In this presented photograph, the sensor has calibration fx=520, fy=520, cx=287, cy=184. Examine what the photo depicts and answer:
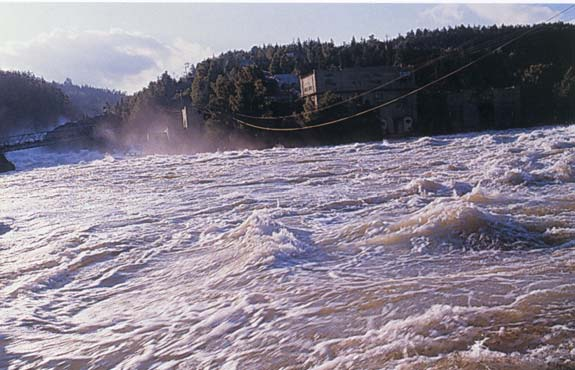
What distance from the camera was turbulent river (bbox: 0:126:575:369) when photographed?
10.3 ft

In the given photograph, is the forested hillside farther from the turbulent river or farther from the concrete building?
the turbulent river

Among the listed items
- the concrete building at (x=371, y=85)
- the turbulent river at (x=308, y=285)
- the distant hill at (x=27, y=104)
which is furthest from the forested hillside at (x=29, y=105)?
the turbulent river at (x=308, y=285)

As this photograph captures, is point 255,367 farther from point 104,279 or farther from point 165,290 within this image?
point 104,279

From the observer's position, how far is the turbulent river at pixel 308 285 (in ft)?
10.3

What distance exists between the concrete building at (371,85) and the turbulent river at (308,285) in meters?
34.3

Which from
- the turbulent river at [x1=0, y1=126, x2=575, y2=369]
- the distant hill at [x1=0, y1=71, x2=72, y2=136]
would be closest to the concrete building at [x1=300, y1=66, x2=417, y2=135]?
the turbulent river at [x1=0, y1=126, x2=575, y2=369]

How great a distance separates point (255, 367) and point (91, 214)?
24.8 feet

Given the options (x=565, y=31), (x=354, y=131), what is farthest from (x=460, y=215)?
(x=565, y=31)

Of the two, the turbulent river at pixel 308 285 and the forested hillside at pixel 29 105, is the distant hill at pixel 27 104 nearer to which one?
the forested hillside at pixel 29 105

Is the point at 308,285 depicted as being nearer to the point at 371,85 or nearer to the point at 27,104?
the point at 371,85

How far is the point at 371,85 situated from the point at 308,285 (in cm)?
4242

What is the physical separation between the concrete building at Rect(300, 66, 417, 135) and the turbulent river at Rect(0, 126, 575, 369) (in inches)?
1350

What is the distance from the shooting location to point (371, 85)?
45125mm

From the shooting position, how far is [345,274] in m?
4.61
